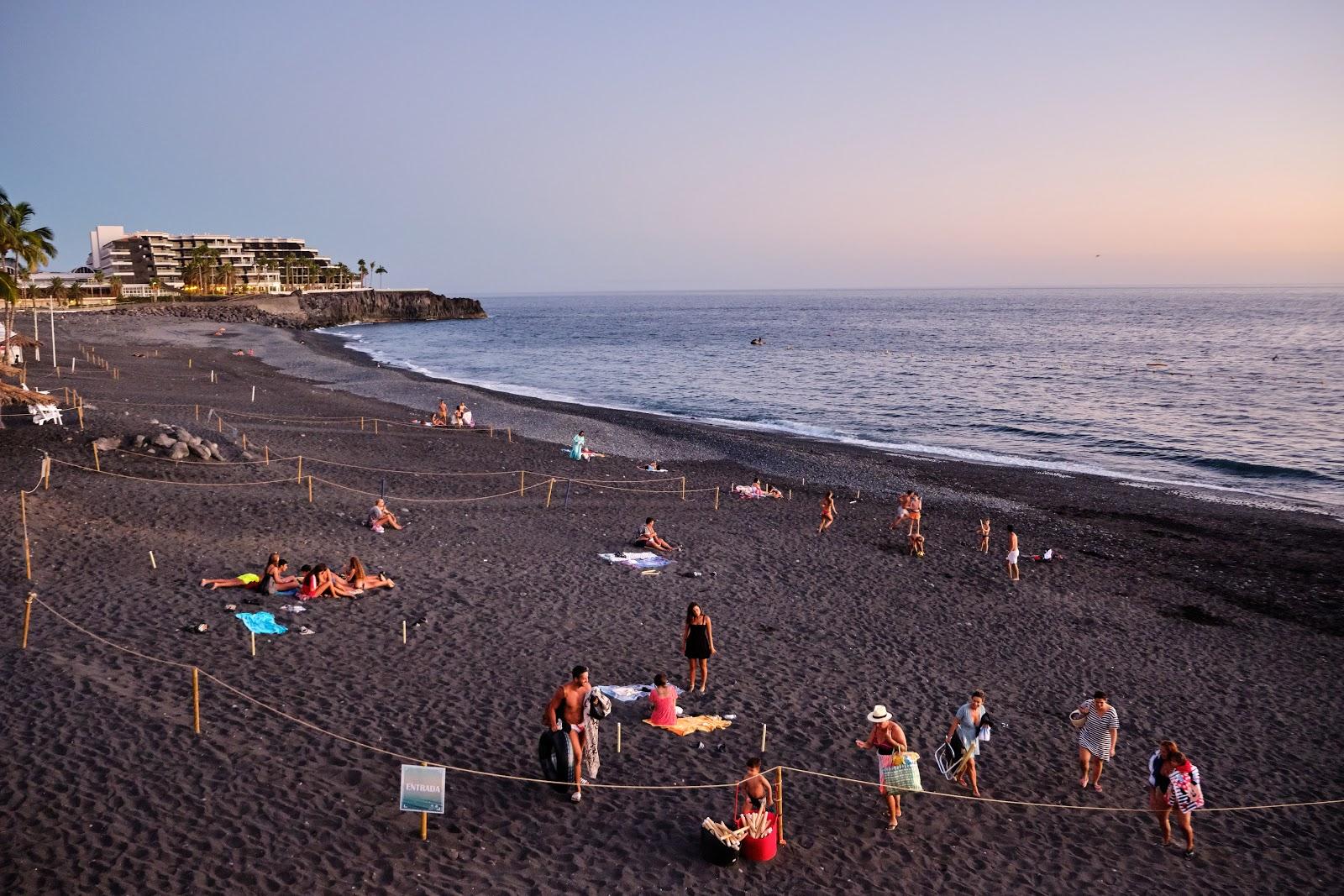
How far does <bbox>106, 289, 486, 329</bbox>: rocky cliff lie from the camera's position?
107 meters

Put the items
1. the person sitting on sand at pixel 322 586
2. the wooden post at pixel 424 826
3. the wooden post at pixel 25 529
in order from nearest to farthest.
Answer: the wooden post at pixel 424 826 → the wooden post at pixel 25 529 → the person sitting on sand at pixel 322 586

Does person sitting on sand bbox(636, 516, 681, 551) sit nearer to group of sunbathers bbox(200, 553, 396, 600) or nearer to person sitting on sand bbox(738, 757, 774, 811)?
group of sunbathers bbox(200, 553, 396, 600)

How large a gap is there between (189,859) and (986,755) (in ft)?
32.5

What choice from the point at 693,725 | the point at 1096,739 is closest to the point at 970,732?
the point at 1096,739

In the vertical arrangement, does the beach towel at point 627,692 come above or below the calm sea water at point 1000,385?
below

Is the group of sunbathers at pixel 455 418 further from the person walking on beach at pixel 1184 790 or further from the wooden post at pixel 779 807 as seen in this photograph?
Answer: the person walking on beach at pixel 1184 790

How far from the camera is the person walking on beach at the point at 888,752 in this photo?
33.0ft

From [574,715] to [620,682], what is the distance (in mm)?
3333

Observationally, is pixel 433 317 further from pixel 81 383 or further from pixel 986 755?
pixel 986 755

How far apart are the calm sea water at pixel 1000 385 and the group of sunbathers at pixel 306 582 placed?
95.6 ft

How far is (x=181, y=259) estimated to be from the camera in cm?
15688

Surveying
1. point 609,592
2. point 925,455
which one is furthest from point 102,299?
point 609,592

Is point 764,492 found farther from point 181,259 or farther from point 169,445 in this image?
point 181,259

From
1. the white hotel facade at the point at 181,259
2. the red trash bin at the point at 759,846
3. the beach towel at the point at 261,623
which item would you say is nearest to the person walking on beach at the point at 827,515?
the beach towel at the point at 261,623
